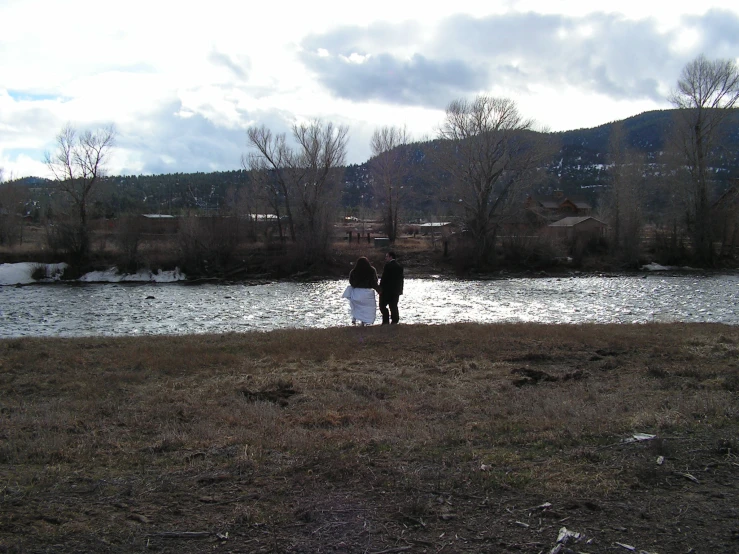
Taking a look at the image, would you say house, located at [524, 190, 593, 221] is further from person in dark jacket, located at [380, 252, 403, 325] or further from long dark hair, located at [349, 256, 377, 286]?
long dark hair, located at [349, 256, 377, 286]

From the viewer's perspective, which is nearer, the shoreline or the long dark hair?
the long dark hair

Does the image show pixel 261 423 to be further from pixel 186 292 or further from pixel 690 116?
pixel 690 116

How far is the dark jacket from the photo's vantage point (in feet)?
49.9

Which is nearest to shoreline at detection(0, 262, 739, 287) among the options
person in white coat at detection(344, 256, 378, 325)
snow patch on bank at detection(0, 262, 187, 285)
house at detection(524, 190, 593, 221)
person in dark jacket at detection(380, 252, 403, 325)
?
snow patch on bank at detection(0, 262, 187, 285)

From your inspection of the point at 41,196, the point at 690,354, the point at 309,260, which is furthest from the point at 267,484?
the point at 41,196

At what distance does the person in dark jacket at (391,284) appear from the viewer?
15.2 metres

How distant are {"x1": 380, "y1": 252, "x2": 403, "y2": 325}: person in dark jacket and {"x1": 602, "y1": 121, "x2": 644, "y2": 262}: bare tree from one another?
134ft

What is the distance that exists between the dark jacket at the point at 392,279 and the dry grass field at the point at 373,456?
191 inches

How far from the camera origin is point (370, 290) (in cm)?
1585

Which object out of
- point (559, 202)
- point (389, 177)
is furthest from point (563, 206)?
point (389, 177)

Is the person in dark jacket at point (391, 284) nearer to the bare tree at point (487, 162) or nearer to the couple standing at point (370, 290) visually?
the couple standing at point (370, 290)

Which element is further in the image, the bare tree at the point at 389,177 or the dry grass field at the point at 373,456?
the bare tree at the point at 389,177

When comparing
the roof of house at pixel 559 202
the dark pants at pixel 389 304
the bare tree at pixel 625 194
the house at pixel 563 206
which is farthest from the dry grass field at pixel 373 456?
the roof of house at pixel 559 202

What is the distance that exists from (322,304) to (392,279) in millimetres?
12503
